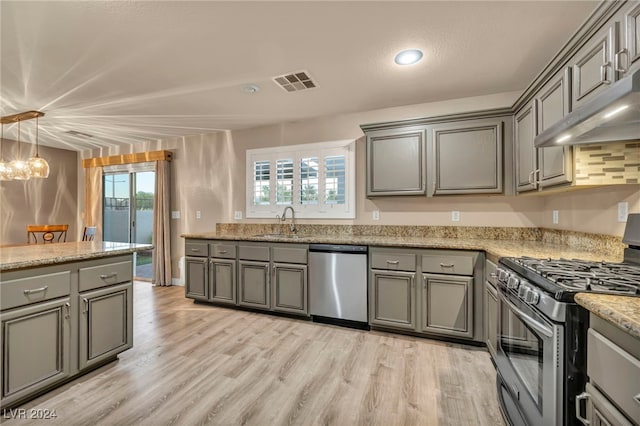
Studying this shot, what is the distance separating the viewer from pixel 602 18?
4.74 feet

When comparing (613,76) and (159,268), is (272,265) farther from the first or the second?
(613,76)

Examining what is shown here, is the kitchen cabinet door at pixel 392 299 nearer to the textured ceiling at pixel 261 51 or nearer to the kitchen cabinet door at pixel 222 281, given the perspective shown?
the kitchen cabinet door at pixel 222 281

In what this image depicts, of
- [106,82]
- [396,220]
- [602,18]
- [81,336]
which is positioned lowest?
[81,336]

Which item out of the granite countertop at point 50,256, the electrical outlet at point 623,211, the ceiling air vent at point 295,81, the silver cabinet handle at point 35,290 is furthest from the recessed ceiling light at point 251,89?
the electrical outlet at point 623,211

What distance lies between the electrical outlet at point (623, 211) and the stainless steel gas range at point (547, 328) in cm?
15

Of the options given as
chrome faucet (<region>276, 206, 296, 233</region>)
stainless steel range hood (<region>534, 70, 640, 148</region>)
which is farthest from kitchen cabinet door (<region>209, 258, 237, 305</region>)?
stainless steel range hood (<region>534, 70, 640, 148</region>)

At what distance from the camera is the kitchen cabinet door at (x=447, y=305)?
2.53m

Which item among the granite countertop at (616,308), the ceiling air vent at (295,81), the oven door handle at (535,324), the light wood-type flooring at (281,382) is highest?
the ceiling air vent at (295,81)

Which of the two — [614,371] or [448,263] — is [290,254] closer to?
[448,263]

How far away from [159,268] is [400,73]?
439 centimetres

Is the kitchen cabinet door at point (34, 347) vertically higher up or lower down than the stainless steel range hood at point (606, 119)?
lower down

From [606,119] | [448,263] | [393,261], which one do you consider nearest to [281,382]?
[393,261]

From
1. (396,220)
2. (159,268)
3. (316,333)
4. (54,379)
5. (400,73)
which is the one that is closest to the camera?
(54,379)

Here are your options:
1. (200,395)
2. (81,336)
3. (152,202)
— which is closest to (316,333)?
(200,395)
